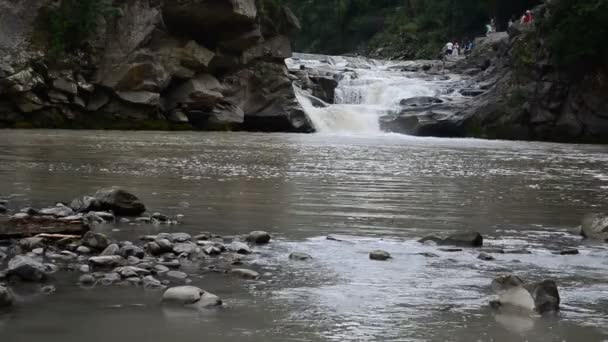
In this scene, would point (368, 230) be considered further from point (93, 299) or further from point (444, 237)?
point (93, 299)

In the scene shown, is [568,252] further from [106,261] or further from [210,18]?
[210,18]

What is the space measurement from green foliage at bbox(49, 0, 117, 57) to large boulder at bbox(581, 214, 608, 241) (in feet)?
87.2

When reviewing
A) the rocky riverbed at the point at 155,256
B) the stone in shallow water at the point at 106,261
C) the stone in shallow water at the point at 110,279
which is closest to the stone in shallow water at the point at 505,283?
the rocky riverbed at the point at 155,256

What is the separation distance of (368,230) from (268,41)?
29501mm

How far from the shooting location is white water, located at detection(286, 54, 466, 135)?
3309cm

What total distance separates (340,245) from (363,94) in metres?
30.7

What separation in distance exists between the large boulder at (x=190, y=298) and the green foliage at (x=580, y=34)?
2972cm

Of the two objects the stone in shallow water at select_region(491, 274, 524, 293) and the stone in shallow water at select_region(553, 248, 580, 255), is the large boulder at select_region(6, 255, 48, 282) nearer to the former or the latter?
the stone in shallow water at select_region(491, 274, 524, 293)

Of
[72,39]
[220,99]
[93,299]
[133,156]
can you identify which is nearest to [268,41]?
[220,99]

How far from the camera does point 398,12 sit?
225ft

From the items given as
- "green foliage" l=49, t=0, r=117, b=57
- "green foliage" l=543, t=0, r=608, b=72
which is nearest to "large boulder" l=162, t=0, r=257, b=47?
"green foliage" l=49, t=0, r=117, b=57

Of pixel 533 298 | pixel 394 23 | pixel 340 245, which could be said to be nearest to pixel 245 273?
pixel 340 245

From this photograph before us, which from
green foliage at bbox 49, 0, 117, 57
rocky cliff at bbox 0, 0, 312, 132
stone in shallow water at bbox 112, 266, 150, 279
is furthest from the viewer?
green foliage at bbox 49, 0, 117, 57

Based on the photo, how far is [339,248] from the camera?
560cm
